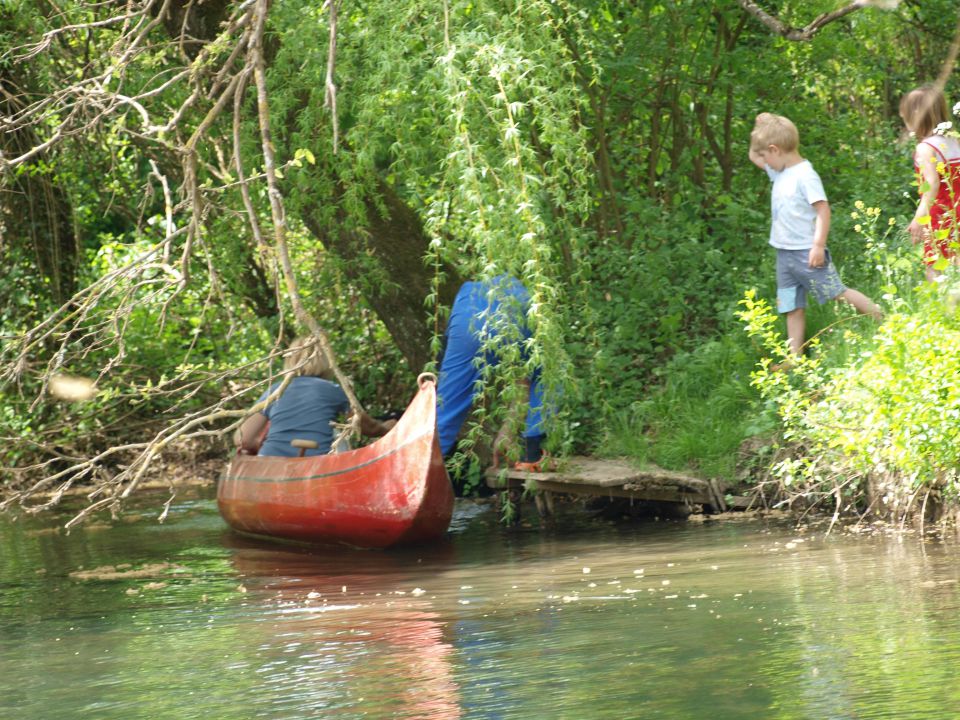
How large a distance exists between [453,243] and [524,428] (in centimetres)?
194

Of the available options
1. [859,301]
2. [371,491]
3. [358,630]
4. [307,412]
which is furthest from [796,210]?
[358,630]

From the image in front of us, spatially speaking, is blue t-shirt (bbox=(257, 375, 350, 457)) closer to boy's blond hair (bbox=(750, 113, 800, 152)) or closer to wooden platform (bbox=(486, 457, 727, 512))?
wooden platform (bbox=(486, 457, 727, 512))

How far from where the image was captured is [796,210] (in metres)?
8.81

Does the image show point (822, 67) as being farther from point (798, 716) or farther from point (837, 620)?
point (798, 716)

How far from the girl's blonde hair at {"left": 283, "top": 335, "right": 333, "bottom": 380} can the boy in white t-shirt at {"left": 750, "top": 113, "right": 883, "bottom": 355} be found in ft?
9.51

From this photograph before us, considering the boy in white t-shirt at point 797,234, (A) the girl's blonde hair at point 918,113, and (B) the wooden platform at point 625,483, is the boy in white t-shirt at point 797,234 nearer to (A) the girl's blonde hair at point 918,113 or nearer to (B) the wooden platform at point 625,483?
(A) the girl's blonde hair at point 918,113

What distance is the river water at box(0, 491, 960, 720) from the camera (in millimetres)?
4570

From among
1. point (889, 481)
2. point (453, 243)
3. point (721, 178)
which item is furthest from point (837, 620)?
point (721, 178)

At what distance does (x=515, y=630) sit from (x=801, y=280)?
3.89 metres

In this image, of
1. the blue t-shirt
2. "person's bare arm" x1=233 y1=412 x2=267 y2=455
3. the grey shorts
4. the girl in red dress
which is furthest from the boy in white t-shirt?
"person's bare arm" x1=233 y1=412 x2=267 y2=455

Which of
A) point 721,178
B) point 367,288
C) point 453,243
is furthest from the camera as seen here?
point 721,178

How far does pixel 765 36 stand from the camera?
1114cm

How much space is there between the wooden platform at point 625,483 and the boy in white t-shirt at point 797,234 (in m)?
1.05

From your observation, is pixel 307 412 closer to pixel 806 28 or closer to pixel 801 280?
pixel 801 280
